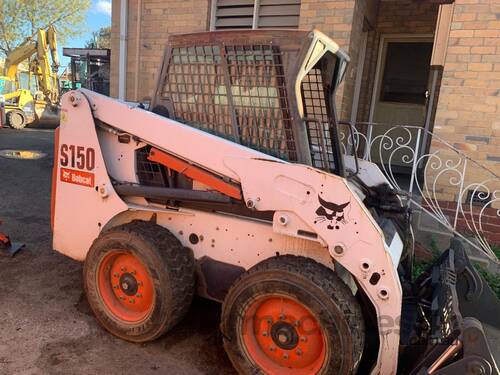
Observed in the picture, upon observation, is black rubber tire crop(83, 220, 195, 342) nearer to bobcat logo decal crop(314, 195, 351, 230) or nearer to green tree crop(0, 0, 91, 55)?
bobcat logo decal crop(314, 195, 351, 230)

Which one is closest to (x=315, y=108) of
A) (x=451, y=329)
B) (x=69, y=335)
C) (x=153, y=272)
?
(x=153, y=272)

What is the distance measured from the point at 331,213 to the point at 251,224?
0.61 metres

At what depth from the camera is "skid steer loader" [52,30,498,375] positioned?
92.2 inches

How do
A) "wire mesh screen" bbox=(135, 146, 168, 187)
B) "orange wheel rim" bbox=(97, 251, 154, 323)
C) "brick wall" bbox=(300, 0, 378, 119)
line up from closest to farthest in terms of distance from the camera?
1. "orange wheel rim" bbox=(97, 251, 154, 323)
2. "wire mesh screen" bbox=(135, 146, 168, 187)
3. "brick wall" bbox=(300, 0, 378, 119)

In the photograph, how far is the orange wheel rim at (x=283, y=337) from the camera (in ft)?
8.03

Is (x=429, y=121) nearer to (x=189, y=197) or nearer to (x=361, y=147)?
(x=361, y=147)

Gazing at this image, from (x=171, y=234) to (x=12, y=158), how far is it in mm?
7867

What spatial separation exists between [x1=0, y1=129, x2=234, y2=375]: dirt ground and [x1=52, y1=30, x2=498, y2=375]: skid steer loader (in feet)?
0.61

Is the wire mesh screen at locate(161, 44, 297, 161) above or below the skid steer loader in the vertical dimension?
above

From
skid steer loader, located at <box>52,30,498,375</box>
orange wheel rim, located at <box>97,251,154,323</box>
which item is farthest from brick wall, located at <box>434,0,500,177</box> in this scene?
orange wheel rim, located at <box>97,251,154,323</box>

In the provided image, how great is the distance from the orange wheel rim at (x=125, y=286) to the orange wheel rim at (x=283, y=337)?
76 centimetres

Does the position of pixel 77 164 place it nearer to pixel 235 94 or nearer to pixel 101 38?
pixel 235 94

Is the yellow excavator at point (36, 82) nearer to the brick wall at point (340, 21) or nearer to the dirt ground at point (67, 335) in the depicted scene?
the brick wall at point (340, 21)

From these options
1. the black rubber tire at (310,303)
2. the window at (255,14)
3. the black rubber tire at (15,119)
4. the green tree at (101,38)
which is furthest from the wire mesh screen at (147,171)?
the green tree at (101,38)
